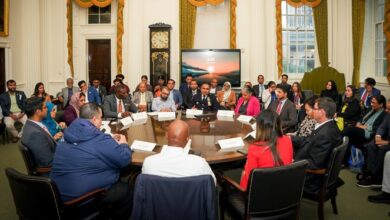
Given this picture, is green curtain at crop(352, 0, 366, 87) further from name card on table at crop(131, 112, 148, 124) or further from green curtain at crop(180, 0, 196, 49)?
name card on table at crop(131, 112, 148, 124)

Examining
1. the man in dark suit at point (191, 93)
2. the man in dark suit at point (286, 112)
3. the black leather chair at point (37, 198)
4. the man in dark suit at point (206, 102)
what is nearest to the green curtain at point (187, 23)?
the man in dark suit at point (191, 93)

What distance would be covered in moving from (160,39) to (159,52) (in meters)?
0.34

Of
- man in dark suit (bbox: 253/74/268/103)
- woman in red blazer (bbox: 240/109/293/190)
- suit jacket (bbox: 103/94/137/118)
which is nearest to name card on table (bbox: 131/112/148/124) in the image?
suit jacket (bbox: 103/94/137/118)

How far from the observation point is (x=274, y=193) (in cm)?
278

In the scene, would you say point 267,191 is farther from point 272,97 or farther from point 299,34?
point 299,34

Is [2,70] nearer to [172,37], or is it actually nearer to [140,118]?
[172,37]

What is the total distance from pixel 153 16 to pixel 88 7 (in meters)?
1.85

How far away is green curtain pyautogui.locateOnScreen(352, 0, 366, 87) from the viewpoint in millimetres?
10141

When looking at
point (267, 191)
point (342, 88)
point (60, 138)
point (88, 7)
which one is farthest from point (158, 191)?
point (88, 7)

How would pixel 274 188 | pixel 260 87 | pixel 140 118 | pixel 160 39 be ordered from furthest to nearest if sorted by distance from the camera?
pixel 160 39
pixel 260 87
pixel 140 118
pixel 274 188

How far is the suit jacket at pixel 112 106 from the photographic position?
6.13m

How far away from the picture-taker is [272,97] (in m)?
9.10

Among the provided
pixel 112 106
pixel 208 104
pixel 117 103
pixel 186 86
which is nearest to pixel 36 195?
pixel 112 106

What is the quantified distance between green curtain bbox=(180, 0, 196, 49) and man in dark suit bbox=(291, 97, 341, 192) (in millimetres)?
7126
